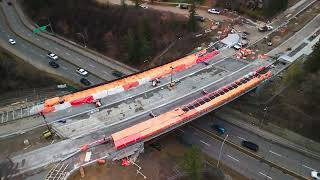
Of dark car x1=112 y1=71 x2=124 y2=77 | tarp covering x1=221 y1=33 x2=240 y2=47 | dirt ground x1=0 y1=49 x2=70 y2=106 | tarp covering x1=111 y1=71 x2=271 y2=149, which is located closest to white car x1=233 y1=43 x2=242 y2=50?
tarp covering x1=221 y1=33 x2=240 y2=47

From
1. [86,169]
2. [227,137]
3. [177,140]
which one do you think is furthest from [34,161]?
[227,137]

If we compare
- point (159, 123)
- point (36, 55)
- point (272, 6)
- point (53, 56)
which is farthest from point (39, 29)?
point (272, 6)

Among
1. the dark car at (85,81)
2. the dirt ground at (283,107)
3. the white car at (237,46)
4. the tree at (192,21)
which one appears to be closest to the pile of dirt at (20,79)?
the dark car at (85,81)


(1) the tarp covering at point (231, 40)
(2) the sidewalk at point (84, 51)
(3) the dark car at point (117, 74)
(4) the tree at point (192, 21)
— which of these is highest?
(4) the tree at point (192, 21)

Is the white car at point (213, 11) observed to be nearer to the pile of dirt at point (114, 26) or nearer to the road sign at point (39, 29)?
the pile of dirt at point (114, 26)

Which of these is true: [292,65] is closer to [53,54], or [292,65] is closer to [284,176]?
[284,176]
